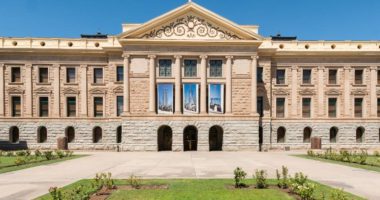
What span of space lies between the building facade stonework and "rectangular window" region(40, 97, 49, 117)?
14 cm

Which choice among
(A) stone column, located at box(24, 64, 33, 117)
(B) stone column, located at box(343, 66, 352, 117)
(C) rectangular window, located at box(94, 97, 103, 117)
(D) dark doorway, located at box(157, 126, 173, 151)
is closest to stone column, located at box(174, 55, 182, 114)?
(D) dark doorway, located at box(157, 126, 173, 151)

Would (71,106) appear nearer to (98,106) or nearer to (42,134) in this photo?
(98,106)

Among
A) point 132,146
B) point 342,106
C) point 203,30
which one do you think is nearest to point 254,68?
point 203,30

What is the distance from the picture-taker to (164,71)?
41000mm

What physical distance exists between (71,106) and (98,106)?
3659 millimetres

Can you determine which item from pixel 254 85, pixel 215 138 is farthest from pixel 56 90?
pixel 254 85

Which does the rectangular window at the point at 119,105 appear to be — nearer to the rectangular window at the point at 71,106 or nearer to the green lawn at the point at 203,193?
the rectangular window at the point at 71,106

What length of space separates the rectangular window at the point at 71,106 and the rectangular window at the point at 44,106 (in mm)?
2750

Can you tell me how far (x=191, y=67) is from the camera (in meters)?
41.3

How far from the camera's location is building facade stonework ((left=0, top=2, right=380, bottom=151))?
1588 inches

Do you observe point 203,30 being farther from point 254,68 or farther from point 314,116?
point 314,116

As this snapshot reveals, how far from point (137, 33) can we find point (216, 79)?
37.2 feet

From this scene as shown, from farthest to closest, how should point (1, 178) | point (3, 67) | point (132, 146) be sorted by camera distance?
1. point (3, 67)
2. point (132, 146)
3. point (1, 178)

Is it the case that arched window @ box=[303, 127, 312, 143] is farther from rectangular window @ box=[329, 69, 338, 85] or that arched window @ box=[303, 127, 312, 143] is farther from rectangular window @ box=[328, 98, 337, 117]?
rectangular window @ box=[329, 69, 338, 85]
